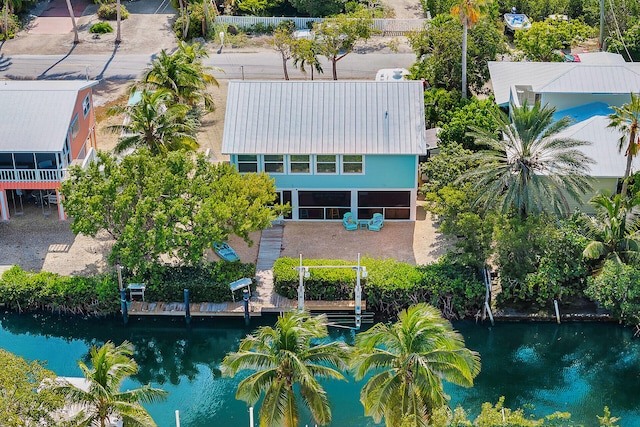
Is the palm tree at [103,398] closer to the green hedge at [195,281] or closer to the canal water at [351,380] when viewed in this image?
the canal water at [351,380]

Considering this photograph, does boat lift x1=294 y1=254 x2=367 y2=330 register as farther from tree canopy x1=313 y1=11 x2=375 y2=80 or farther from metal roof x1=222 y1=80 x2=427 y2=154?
tree canopy x1=313 y1=11 x2=375 y2=80

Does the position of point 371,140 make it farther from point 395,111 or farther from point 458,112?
point 458,112

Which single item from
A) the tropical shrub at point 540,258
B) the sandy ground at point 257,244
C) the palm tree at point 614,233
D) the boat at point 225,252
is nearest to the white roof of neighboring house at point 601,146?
the palm tree at point 614,233

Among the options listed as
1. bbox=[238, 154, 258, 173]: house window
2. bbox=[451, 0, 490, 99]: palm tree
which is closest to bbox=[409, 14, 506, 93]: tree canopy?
bbox=[451, 0, 490, 99]: palm tree

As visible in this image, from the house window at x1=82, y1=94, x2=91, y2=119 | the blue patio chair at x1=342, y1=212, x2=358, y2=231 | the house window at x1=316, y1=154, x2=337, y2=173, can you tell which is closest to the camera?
the house window at x1=316, y1=154, x2=337, y2=173

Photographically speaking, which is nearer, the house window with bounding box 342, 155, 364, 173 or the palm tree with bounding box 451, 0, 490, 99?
the house window with bounding box 342, 155, 364, 173

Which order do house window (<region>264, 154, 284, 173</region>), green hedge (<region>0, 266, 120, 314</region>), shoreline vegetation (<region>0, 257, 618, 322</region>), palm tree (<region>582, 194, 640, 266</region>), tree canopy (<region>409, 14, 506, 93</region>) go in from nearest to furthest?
1. palm tree (<region>582, 194, 640, 266</region>)
2. shoreline vegetation (<region>0, 257, 618, 322</region>)
3. green hedge (<region>0, 266, 120, 314</region>)
4. house window (<region>264, 154, 284, 173</region>)
5. tree canopy (<region>409, 14, 506, 93</region>)

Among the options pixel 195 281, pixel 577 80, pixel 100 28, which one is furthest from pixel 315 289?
pixel 100 28

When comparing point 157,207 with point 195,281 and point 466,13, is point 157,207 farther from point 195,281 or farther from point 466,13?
point 466,13
